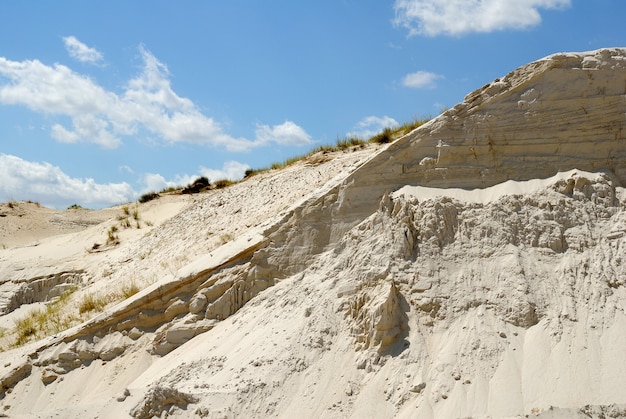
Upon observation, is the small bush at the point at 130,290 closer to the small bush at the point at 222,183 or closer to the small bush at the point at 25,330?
the small bush at the point at 25,330

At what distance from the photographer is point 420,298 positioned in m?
8.35

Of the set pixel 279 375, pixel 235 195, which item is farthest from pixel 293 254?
pixel 235 195

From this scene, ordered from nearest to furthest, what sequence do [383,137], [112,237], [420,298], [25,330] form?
[420,298] < [25,330] < [383,137] < [112,237]

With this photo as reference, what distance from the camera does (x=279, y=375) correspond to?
8203mm

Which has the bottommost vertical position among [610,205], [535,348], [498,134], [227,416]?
[227,416]

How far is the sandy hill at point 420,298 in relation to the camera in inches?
297

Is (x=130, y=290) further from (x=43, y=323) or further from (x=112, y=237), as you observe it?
(x=112, y=237)

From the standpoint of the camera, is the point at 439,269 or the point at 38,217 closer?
the point at 439,269

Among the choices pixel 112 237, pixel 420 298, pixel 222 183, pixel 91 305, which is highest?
pixel 222 183

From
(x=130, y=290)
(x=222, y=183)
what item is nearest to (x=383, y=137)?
(x=130, y=290)

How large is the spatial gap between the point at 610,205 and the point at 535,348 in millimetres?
2452

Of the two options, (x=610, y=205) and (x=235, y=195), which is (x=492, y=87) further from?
(x=235, y=195)

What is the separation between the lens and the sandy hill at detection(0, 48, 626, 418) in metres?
7.54

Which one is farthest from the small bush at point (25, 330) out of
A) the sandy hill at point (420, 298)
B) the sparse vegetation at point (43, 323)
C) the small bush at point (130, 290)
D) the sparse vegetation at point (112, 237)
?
the sparse vegetation at point (112, 237)
